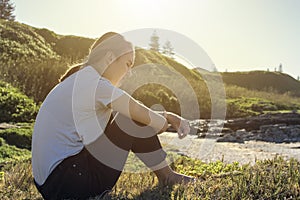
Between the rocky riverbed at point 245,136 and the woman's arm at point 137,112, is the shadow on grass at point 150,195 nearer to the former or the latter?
the woman's arm at point 137,112

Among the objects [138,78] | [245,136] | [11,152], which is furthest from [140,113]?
[245,136]

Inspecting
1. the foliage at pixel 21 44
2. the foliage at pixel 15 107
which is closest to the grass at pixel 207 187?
the foliage at pixel 15 107

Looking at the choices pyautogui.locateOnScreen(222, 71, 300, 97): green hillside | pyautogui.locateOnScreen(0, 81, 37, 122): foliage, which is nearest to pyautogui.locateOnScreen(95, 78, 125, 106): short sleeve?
pyautogui.locateOnScreen(0, 81, 37, 122): foliage

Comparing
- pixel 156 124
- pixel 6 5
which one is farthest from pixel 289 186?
pixel 6 5

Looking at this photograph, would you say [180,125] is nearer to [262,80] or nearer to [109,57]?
[109,57]

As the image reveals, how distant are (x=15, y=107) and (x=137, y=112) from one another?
6847 mm

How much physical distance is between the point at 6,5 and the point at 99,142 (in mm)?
46368

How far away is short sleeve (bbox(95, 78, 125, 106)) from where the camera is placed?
2738mm

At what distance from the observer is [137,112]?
293cm

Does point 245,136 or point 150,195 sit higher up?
point 150,195

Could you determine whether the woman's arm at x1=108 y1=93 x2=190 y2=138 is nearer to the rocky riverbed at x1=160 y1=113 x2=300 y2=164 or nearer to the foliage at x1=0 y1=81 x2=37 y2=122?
the rocky riverbed at x1=160 y1=113 x2=300 y2=164

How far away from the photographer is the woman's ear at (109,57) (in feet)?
9.73

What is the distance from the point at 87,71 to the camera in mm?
2822

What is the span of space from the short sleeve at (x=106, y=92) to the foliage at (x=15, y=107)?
6.11 meters
